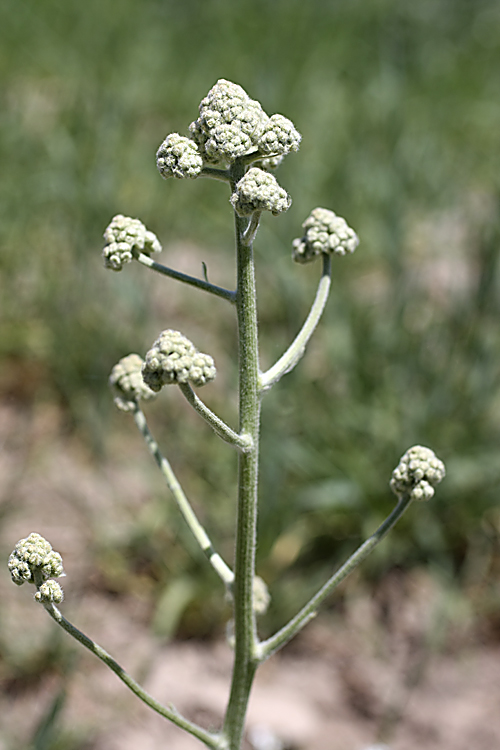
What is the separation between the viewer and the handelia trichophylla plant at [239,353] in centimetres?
155

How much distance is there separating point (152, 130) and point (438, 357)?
12.7 feet

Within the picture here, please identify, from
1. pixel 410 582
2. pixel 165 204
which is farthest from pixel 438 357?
pixel 165 204

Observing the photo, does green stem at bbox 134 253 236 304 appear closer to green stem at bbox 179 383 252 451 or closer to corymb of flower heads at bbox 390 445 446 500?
green stem at bbox 179 383 252 451

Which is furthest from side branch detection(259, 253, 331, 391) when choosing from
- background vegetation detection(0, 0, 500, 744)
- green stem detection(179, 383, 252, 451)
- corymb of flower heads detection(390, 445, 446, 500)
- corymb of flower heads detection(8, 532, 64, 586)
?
background vegetation detection(0, 0, 500, 744)

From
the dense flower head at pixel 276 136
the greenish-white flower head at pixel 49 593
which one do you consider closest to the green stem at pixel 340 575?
the greenish-white flower head at pixel 49 593

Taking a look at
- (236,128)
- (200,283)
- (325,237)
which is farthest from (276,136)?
(325,237)

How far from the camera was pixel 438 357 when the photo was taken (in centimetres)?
414

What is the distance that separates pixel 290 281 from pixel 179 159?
8.69ft

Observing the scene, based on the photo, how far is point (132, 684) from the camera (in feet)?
5.62

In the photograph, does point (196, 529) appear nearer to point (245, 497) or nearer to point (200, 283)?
point (245, 497)

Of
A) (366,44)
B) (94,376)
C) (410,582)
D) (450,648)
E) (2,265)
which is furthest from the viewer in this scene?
(366,44)

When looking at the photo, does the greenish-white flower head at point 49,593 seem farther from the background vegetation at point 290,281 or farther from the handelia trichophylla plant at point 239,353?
the background vegetation at point 290,281

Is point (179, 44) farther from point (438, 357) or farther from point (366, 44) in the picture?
point (438, 357)

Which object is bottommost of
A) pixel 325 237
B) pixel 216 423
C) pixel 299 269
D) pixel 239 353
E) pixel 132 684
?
pixel 132 684
